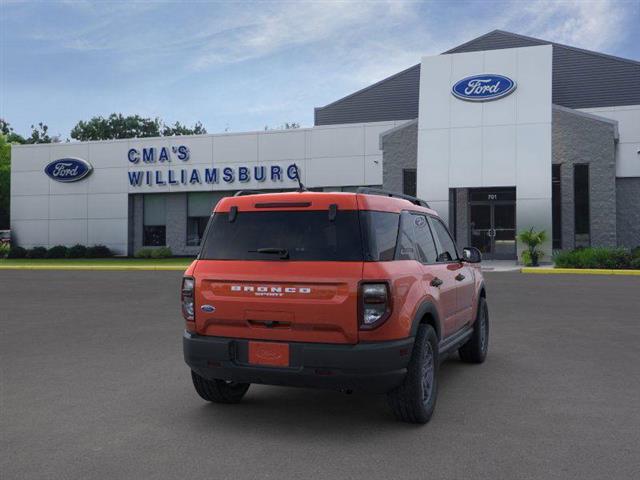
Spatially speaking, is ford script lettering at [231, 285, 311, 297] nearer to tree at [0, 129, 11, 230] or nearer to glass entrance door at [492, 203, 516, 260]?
glass entrance door at [492, 203, 516, 260]

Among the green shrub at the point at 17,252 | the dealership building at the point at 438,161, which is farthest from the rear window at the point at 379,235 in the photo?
the green shrub at the point at 17,252

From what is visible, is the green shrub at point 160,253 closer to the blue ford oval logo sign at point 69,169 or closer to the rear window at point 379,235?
the blue ford oval logo sign at point 69,169

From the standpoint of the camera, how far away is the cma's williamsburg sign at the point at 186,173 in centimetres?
3259

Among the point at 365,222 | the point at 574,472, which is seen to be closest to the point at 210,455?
the point at 365,222

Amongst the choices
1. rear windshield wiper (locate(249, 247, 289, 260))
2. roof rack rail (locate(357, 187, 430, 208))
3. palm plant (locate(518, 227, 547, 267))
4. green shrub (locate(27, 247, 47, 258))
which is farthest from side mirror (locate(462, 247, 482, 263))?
green shrub (locate(27, 247, 47, 258))

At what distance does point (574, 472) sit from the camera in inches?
156

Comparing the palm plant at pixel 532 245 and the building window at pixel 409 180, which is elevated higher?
the building window at pixel 409 180

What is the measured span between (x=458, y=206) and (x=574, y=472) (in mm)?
24391

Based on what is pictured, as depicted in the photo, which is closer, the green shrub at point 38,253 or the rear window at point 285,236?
the rear window at point 285,236

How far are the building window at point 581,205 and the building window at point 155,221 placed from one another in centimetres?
2172

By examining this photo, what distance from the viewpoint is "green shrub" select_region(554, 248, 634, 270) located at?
21531 millimetres

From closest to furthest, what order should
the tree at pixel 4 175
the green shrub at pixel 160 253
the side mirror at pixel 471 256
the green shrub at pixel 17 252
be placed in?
the side mirror at pixel 471 256
the green shrub at pixel 160 253
the green shrub at pixel 17 252
the tree at pixel 4 175

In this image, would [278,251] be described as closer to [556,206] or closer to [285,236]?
[285,236]

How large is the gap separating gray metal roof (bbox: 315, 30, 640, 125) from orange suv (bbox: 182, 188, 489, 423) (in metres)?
30.2
